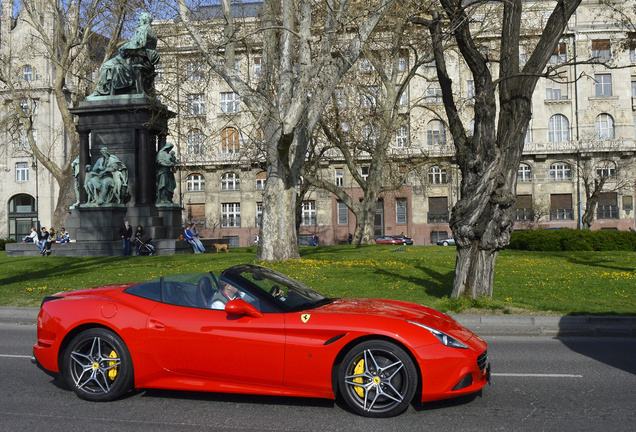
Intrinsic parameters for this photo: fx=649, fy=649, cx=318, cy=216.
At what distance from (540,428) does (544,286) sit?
9668 millimetres

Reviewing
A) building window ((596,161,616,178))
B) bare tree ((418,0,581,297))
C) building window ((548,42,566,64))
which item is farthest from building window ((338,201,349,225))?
bare tree ((418,0,581,297))

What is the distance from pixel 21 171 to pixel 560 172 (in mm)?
52515

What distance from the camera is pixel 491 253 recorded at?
1202 cm

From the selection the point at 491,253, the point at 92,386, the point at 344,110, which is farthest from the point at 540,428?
the point at 344,110

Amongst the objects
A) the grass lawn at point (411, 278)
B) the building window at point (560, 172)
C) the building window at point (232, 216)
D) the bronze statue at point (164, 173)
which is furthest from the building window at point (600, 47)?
the building window at point (232, 216)

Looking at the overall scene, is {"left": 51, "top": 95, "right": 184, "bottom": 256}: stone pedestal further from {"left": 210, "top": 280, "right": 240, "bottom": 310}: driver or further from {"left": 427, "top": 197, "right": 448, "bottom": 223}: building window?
{"left": 427, "top": 197, "right": 448, "bottom": 223}: building window

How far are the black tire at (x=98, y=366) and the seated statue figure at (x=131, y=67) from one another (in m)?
21.0

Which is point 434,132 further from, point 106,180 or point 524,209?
point 106,180

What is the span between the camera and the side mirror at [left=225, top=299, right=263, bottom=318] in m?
5.84

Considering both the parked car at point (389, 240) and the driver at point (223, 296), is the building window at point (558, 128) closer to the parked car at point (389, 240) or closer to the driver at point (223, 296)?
the parked car at point (389, 240)

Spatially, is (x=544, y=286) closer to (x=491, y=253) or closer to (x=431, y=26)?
(x=491, y=253)

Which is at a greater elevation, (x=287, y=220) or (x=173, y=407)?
(x=287, y=220)

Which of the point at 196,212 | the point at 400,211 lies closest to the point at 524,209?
the point at 400,211

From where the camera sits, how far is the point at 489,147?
38.5 feet
